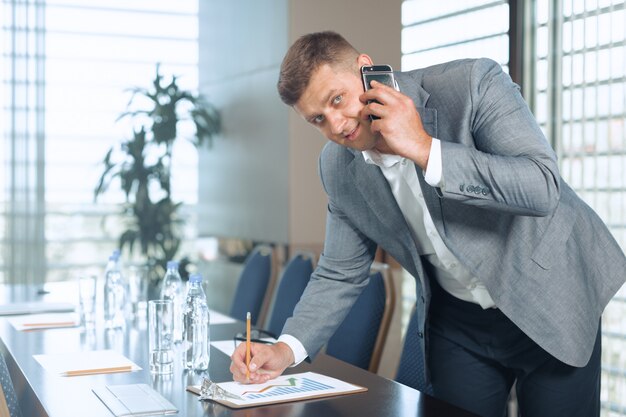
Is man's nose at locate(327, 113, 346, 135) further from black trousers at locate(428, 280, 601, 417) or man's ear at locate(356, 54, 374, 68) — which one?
black trousers at locate(428, 280, 601, 417)

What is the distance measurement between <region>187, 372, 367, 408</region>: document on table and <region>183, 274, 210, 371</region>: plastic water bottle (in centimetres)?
23

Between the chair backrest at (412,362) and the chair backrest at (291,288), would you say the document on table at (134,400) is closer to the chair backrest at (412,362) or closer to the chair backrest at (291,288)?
the chair backrest at (412,362)

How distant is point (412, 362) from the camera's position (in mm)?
2656

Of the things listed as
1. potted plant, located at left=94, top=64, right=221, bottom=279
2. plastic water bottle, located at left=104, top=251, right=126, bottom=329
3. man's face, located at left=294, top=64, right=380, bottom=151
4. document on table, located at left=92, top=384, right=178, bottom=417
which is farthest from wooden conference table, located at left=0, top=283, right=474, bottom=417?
potted plant, located at left=94, top=64, right=221, bottom=279

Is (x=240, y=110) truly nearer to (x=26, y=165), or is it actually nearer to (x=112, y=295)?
(x=26, y=165)

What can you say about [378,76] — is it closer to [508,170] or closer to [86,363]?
[508,170]

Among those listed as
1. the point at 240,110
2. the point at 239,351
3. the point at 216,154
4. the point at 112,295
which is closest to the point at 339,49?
the point at 239,351

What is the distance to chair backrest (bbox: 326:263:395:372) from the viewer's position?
3.05 meters

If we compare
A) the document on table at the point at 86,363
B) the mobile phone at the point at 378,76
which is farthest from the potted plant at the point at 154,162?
the mobile phone at the point at 378,76

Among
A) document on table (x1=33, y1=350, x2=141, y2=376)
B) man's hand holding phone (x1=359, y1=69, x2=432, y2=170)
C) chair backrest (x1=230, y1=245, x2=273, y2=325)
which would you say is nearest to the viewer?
man's hand holding phone (x1=359, y1=69, x2=432, y2=170)

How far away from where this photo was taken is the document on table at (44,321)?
314 cm

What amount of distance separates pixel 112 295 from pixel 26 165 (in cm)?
366

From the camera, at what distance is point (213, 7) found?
6.68 metres

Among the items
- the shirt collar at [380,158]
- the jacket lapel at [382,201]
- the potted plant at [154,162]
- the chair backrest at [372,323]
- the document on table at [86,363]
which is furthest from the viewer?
the potted plant at [154,162]
